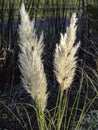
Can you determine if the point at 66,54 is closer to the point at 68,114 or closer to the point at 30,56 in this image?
the point at 30,56

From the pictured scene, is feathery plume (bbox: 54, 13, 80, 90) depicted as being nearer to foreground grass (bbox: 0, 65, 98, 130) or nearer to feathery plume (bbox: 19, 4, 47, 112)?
feathery plume (bbox: 19, 4, 47, 112)

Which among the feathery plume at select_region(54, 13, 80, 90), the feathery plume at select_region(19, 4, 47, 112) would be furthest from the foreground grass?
the feathery plume at select_region(19, 4, 47, 112)

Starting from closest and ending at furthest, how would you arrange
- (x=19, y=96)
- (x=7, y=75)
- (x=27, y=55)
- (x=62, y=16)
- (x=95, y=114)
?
(x=27, y=55), (x=95, y=114), (x=19, y=96), (x=7, y=75), (x=62, y=16)

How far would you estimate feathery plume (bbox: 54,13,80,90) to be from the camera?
1769 mm

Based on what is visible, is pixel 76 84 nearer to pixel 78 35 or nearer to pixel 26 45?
pixel 78 35

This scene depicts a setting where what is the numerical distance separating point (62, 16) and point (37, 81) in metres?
3.32

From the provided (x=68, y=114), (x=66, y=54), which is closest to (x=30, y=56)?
(x=66, y=54)

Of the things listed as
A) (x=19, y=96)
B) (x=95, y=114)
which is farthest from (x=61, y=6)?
(x=95, y=114)

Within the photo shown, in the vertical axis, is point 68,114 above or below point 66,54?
below

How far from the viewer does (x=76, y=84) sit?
4578 millimetres

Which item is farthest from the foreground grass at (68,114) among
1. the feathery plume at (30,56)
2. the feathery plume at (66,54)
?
the feathery plume at (30,56)

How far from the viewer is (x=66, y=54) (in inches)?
70.0

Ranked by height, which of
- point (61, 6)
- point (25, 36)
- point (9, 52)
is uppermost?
point (25, 36)

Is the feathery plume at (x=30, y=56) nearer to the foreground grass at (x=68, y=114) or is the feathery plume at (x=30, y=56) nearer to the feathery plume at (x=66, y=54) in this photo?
the feathery plume at (x=66, y=54)
